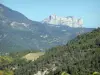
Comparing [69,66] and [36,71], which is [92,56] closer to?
[69,66]

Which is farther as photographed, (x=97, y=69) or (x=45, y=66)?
(x=45, y=66)

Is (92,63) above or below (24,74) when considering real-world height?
above

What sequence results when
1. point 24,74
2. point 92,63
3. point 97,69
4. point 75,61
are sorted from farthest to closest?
point 24,74, point 75,61, point 92,63, point 97,69

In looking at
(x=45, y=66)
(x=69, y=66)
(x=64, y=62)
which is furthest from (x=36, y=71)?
(x=69, y=66)

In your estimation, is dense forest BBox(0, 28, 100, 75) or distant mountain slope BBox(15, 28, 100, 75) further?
distant mountain slope BBox(15, 28, 100, 75)

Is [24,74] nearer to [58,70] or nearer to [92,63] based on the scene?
[58,70]

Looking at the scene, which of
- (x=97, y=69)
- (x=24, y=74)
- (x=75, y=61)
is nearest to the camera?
(x=97, y=69)

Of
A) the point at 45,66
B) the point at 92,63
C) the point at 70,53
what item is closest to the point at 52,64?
the point at 45,66

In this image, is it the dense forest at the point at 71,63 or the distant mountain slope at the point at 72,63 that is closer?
the dense forest at the point at 71,63

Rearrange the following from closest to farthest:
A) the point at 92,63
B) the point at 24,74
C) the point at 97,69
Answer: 1. the point at 97,69
2. the point at 92,63
3. the point at 24,74
